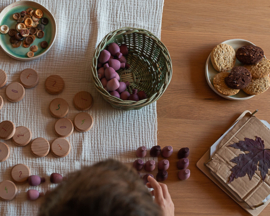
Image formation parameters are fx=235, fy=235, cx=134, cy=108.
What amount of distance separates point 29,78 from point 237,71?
66 cm

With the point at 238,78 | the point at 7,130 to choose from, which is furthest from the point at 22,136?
the point at 238,78

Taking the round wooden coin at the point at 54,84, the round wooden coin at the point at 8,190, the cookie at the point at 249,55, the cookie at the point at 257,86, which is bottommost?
the round wooden coin at the point at 8,190

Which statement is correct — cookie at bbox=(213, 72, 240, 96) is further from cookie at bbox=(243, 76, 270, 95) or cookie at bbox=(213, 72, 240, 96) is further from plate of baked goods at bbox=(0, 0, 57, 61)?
plate of baked goods at bbox=(0, 0, 57, 61)

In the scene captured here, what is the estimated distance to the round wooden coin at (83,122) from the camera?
2.34 ft

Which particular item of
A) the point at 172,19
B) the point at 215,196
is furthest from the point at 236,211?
the point at 172,19

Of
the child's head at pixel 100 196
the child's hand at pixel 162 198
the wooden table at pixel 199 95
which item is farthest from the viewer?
the wooden table at pixel 199 95

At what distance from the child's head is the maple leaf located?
17.1 inches

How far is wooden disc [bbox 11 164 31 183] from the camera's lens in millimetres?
654

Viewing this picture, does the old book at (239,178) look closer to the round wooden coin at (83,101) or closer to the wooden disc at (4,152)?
the round wooden coin at (83,101)

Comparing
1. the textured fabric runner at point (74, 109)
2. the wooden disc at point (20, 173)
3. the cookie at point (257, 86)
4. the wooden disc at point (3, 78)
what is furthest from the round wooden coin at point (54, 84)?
the cookie at point (257, 86)

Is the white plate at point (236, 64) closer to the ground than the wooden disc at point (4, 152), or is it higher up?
higher up

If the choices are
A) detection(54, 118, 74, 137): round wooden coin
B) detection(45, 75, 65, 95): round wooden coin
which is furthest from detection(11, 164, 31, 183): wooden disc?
detection(45, 75, 65, 95): round wooden coin

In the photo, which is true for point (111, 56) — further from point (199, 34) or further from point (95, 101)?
point (199, 34)

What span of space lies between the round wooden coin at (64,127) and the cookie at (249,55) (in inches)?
23.6
